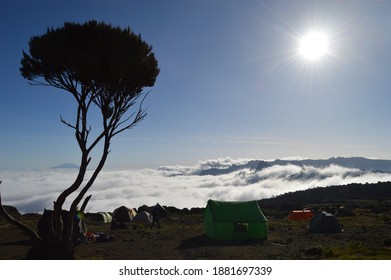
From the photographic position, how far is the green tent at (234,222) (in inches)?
964

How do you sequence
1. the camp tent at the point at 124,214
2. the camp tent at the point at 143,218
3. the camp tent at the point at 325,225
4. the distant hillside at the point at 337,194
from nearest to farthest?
the camp tent at the point at 325,225
the camp tent at the point at 143,218
the camp tent at the point at 124,214
the distant hillside at the point at 337,194

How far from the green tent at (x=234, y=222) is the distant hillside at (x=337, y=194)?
2703 inches

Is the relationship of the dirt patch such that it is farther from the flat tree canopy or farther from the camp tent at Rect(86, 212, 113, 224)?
the camp tent at Rect(86, 212, 113, 224)

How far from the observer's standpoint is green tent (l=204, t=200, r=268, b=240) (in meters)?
24.5

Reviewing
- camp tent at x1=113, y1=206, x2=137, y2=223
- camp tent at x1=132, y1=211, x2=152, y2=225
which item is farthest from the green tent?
camp tent at x1=113, y1=206, x2=137, y2=223

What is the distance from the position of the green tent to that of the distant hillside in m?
68.6

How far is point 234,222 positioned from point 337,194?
87.4m

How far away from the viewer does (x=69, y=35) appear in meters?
15.9

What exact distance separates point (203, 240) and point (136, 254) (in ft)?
23.1

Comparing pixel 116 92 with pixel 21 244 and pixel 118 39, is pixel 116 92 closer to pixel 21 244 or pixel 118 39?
pixel 118 39

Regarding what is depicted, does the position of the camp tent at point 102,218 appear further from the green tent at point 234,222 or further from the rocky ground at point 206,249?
the green tent at point 234,222

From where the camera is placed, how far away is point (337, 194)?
102 m

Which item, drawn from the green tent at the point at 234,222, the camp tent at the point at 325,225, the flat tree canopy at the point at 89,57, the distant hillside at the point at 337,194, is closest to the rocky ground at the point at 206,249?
the green tent at the point at 234,222

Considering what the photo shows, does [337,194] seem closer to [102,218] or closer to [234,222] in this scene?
[102,218]
